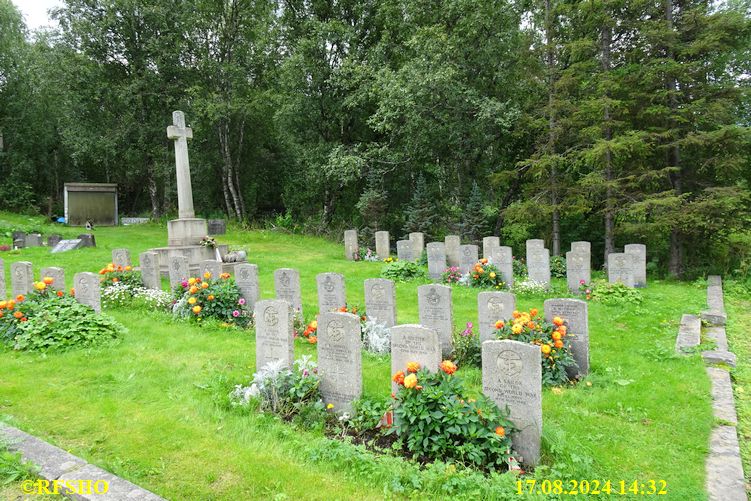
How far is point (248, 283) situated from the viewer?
8641 millimetres

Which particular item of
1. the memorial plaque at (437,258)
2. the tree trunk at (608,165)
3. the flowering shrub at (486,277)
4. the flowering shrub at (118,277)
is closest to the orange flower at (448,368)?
the flowering shrub at (486,277)

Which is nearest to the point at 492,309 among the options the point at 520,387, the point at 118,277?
the point at 520,387

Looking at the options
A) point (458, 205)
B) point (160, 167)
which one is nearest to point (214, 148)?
point (160, 167)

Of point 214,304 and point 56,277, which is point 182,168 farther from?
point 214,304

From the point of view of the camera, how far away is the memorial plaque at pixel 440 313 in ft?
22.1

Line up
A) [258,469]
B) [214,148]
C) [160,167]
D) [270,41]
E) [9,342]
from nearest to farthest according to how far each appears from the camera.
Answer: [258,469]
[9,342]
[270,41]
[160,167]
[214,148]

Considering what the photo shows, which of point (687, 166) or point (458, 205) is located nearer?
point (687, 166)

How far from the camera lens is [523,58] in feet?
56.5

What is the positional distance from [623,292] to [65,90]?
Answer: 2641cm

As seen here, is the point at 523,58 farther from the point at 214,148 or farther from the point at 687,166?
the point at 214,148

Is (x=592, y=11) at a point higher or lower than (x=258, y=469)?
higher

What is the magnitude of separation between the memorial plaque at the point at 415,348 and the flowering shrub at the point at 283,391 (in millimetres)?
882

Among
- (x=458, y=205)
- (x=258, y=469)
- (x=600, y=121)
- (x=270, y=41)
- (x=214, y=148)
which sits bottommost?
(x=258, y=469)

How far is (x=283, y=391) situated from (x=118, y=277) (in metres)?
6.95
